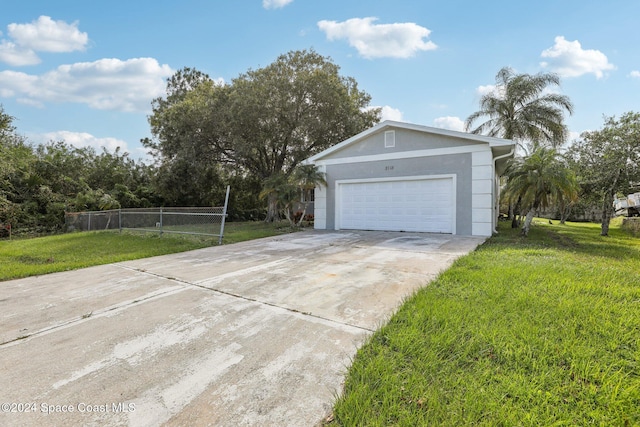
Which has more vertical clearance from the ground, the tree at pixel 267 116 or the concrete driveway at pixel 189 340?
the tree at pixel 267 116

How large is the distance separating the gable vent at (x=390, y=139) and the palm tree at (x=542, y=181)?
383 centimetres

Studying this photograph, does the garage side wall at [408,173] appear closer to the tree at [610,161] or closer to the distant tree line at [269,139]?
the distant tree line at [269,139]

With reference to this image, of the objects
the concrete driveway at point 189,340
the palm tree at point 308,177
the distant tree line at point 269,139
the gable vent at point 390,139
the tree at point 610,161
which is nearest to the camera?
the concrete driveway at point 189,340

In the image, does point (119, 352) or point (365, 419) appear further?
point (119, 352)

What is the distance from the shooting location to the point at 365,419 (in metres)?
1.59

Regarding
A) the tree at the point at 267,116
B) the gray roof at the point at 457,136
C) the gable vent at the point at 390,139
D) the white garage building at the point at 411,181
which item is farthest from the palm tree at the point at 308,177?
the gable vent at the point at 390,139

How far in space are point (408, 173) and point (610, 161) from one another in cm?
740

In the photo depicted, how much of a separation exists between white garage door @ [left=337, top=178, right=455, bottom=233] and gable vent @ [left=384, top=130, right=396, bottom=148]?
1330 mm

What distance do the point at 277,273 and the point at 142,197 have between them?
16265 mm

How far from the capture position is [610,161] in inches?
408

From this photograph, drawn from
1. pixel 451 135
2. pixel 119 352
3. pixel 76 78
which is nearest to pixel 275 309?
pixel 119 352

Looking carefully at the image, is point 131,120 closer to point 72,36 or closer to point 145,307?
point 72,36

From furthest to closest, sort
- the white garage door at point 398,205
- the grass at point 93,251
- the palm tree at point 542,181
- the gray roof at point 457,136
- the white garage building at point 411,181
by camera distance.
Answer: the white garage door at point 398,205 → the white garage building at point 411,181 → the gray roof at point 457,136 → the palm tree at point 542,181 → the grass at point 93,251

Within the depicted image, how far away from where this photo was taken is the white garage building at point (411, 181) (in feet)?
29.2
